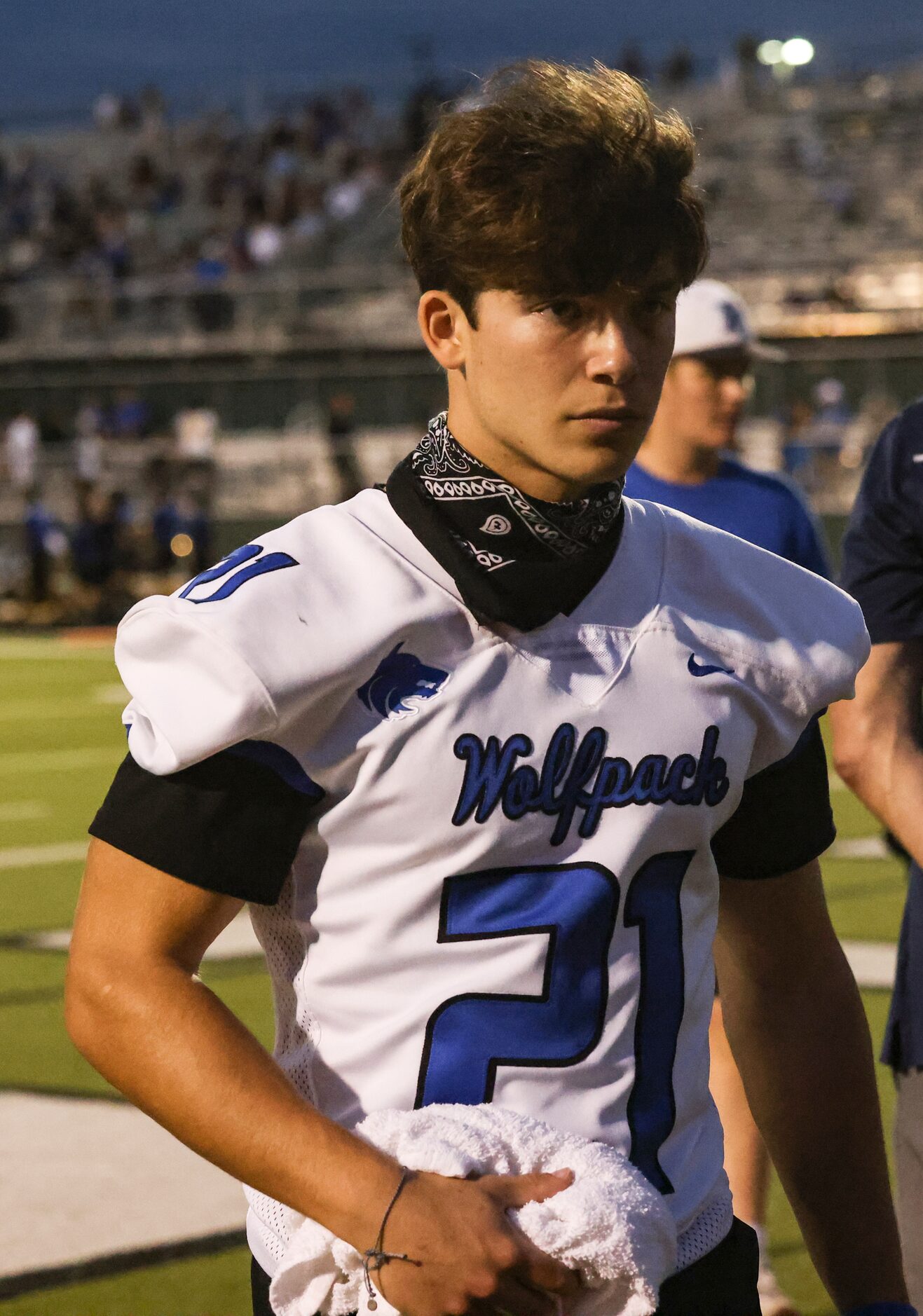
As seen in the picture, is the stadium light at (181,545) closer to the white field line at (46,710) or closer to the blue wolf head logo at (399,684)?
the white field line at (46,710)

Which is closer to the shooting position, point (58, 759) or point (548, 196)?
point (548, 196)

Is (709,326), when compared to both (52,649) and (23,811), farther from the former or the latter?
(52,649)

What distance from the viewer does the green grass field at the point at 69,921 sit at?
387 centimetres

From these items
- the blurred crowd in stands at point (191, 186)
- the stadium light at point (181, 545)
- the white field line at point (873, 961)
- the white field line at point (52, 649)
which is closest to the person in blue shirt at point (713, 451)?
the white field line at point (873, 961)

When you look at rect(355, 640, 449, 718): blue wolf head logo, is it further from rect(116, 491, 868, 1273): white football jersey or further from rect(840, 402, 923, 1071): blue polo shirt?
rect(840, 402, 923, 1071): blue polo shirt

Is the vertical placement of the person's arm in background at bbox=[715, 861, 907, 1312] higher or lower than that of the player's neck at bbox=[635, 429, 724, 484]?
higher

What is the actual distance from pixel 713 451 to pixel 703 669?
9.64 feet

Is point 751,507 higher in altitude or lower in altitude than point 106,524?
higher

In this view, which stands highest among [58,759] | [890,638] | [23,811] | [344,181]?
[890,638]

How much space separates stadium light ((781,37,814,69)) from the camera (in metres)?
36.6

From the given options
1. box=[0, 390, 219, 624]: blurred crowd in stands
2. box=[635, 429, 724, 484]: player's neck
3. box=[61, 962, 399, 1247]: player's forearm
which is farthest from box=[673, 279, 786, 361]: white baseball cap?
box=[0, 390, 219, 624]: blurred crowd in stands

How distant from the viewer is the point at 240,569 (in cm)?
181

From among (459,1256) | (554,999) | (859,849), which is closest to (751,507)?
(554,999)

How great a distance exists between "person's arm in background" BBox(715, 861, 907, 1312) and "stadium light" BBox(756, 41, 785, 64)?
121 feet
